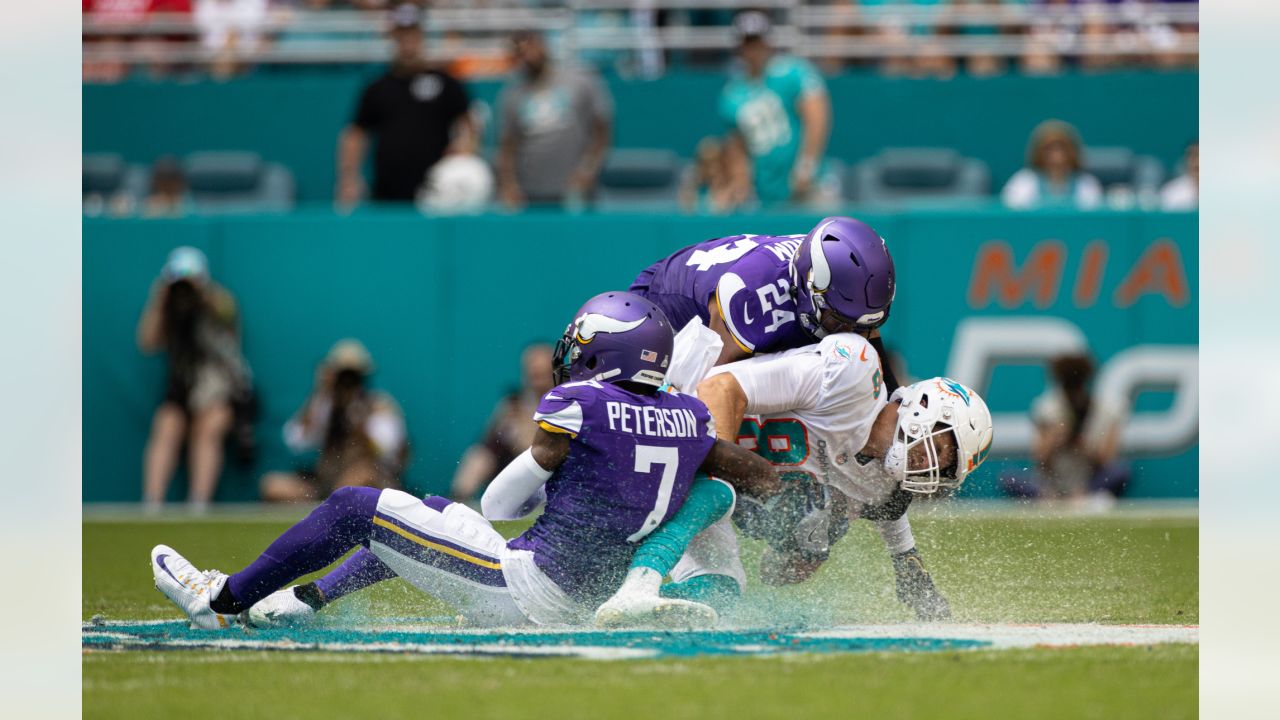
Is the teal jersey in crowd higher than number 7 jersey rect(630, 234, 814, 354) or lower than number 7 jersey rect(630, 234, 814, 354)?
higher

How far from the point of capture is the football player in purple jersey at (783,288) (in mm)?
6531

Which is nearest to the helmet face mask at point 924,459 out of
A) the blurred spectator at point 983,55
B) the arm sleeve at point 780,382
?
the arm sleeve at point 780,382

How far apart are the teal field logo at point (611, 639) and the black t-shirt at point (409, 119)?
23.6 feet

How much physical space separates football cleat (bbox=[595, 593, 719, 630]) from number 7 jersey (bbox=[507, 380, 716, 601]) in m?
0.21

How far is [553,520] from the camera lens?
5.95m

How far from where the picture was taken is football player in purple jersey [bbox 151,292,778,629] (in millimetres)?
5848

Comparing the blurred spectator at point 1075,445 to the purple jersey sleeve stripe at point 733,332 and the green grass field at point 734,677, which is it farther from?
the purple jersey sleeve stripe at point 733,332

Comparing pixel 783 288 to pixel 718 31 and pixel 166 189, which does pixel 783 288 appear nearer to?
pixel 166 189

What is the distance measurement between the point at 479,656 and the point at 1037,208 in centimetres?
842

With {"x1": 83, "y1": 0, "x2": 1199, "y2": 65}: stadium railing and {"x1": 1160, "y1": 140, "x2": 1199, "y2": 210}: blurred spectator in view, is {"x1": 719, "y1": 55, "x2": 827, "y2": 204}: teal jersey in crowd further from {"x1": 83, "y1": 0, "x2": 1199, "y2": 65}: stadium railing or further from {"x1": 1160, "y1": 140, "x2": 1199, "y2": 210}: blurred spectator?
{"x1": 1160, "y1": 140, "x2": 1199, "y2": 210}: blurred spectator

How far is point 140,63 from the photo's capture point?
15.5 metres

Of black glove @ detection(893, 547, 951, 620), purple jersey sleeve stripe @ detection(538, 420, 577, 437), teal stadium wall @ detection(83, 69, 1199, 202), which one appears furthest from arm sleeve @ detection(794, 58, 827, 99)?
purple jersey sleeve stripe @ detection(538, 420, 577, 437)
